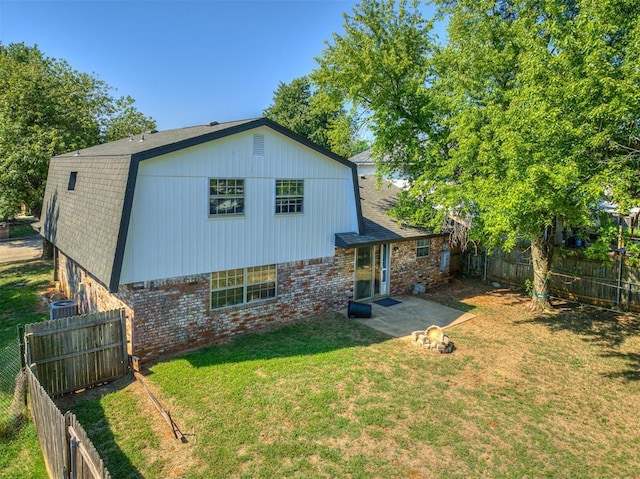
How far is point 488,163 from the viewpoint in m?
12.2

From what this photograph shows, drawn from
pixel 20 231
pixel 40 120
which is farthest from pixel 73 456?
pixel 20 231

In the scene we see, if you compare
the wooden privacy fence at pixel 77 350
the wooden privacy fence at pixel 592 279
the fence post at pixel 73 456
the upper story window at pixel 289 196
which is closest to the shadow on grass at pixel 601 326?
the wooden privacy fence at pixel 592 279

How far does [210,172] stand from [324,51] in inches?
463

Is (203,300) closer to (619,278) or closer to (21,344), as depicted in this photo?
(21,344)

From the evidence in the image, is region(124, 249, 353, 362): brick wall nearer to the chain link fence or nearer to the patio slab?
the patio slab

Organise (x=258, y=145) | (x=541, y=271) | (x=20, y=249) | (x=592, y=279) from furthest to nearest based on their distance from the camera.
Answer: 1. (x=20, y=249)
2. (x=592, y=279)
3. (x=541, y=271)
4. (x=258, y=145)

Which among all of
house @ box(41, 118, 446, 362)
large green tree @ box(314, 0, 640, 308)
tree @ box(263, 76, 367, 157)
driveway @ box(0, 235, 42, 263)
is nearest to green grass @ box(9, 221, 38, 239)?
driveway @ box(0, 235, 42, 263)

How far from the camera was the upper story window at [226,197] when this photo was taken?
420 inches

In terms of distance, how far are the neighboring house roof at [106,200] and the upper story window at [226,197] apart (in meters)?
1.18

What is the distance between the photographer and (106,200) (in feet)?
33.2

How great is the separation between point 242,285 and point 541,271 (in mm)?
10641

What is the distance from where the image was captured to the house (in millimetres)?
9609

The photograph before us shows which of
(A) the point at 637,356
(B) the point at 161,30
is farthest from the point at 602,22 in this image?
(B) the point at 161,30

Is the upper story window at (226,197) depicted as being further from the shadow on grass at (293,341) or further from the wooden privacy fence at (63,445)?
the wooden privacy fence at (63,445)
